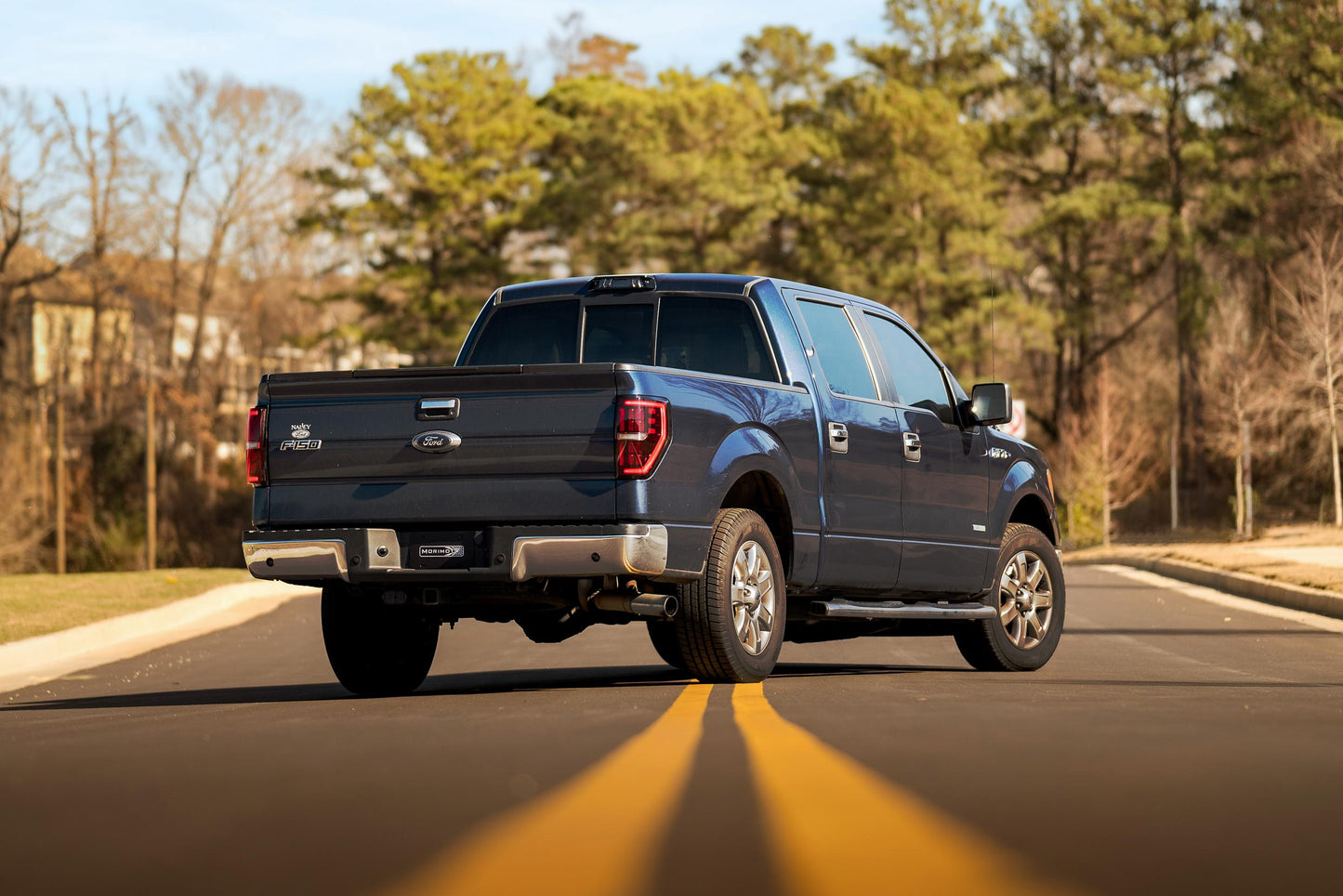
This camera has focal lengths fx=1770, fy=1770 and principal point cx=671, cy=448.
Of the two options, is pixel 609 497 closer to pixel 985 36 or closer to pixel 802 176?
pixel 802 176

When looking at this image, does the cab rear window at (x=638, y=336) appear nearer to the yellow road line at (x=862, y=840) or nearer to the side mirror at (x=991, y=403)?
the side mirror at (x=991, y=403)

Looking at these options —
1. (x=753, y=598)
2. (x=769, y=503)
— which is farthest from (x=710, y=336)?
(x=753, y=598)

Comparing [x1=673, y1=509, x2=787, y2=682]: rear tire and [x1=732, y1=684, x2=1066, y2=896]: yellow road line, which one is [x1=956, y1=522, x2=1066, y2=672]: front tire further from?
[x1=732, y1=684, x2=1066, y2=896]: yellow road line

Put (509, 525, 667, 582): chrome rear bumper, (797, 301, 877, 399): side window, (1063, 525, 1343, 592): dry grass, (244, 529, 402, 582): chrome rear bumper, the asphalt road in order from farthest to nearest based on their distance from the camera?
(1063, 525, 1343, 592): dry grass, (797, 301, 877, 399): side window, (244, 529, 402, 582): chrome rear bumper, (509, 525, 667, 582): chrome rear bumper, the asphalt road

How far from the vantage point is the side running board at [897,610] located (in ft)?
32.8

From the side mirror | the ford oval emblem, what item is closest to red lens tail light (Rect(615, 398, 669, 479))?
the ford oval emblem

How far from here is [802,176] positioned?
60.8m

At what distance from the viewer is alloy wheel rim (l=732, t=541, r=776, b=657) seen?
30.2ft

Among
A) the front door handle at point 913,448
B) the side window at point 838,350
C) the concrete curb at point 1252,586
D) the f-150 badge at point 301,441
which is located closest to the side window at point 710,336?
the side window at point 838,350

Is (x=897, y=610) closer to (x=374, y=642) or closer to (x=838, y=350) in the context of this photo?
(x=838, y=350)

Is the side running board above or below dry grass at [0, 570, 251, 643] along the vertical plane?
above

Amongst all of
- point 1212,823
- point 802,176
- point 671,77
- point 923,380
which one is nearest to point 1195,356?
point 802,176

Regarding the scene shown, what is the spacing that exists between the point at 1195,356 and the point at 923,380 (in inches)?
2054

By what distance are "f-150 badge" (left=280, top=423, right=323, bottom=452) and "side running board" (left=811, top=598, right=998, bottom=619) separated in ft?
9.61
